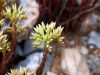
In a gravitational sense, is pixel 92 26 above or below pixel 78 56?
above

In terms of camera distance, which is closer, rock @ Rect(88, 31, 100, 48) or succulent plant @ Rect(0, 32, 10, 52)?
succulent plant @ Rect(0, 32, 10, 52)

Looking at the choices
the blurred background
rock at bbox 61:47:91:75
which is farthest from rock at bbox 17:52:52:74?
rock at bbox 61:47:91:75

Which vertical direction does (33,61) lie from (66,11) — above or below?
below

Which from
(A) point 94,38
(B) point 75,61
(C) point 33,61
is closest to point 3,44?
(C) point 33,61

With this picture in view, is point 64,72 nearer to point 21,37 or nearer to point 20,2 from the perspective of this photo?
point 21,37

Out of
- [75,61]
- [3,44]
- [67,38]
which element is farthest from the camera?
[67,38]

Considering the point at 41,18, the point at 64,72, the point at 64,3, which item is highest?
the point at 64,3

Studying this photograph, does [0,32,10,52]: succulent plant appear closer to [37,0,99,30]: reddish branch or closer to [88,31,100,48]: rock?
[37,0,99,30]: reddish branch

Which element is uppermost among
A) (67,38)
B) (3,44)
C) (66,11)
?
(66,11)

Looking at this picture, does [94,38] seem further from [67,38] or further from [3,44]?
[3,44]

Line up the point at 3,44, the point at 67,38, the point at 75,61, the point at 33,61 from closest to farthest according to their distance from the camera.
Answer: the point at 3,44
the point at 33,61
the point at 75,61
the point at 67,38

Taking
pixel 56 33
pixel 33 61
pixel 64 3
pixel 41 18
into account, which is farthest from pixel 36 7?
pixel 56 33
